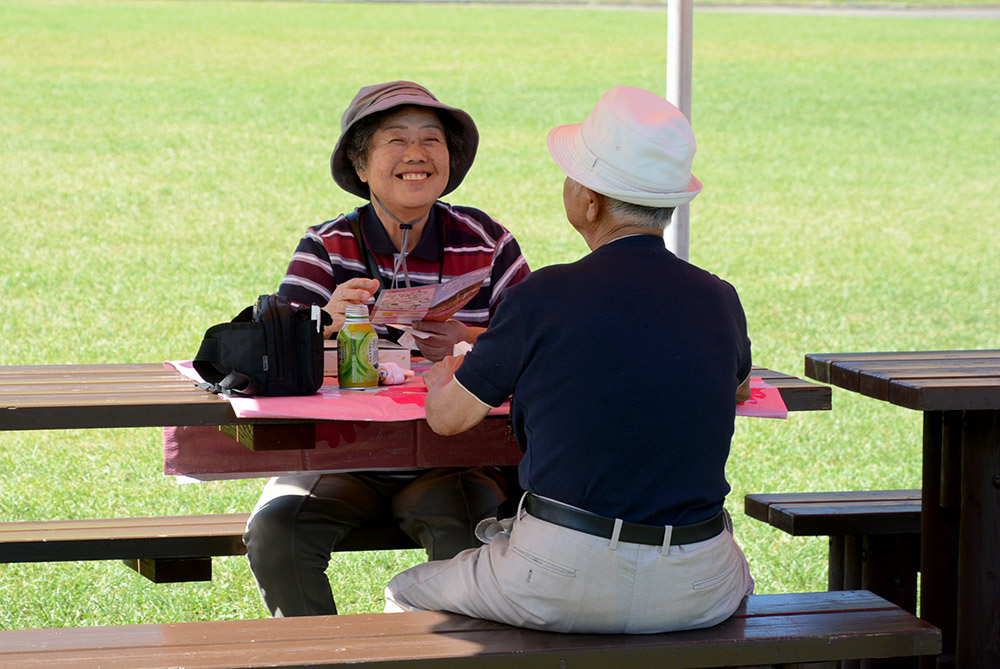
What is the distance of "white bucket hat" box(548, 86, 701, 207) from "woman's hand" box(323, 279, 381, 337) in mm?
737

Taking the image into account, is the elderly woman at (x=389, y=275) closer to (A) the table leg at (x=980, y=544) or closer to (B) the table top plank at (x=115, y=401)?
(B) the table top plank at (x=115, y=401)

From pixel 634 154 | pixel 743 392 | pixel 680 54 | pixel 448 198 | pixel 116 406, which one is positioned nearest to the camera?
pixel 634 154

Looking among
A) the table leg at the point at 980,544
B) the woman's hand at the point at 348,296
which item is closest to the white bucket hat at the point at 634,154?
the woman's hand at the point at 348,296

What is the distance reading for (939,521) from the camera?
356 centimetres

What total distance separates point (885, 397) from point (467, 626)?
125cm

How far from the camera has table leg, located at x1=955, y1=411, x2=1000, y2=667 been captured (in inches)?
132

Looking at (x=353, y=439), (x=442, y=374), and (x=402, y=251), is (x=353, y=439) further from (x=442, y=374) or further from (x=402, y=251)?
(x=402, y=251)

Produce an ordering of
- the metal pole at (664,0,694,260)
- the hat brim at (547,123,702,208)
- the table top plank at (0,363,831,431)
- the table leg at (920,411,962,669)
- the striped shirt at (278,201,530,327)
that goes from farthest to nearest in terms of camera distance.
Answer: the metal pole at (664,0,694,260) < the striped shirt at (278,201,530,327) < the table leg at (920,411,962,669) < the table top plank at (0,363,831,431) < the hat brim at (547,123,702,208)

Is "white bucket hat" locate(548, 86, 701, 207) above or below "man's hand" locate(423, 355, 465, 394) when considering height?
above

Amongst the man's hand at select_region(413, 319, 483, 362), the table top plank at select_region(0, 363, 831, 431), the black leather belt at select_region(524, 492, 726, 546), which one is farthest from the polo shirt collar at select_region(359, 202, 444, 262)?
the black leather belt at select_region(524, 492, 726, 546)

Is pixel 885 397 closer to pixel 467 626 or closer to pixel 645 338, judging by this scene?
pixel 645 338

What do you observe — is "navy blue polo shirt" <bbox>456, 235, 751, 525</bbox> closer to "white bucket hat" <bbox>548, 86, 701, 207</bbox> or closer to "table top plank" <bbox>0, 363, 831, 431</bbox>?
"white bucket hat" <bbox>548, 86, 701, 207</bbox>

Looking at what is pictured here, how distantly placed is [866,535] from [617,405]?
1677mm

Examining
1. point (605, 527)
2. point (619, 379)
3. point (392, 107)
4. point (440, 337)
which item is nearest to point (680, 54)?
point (392, 107)
